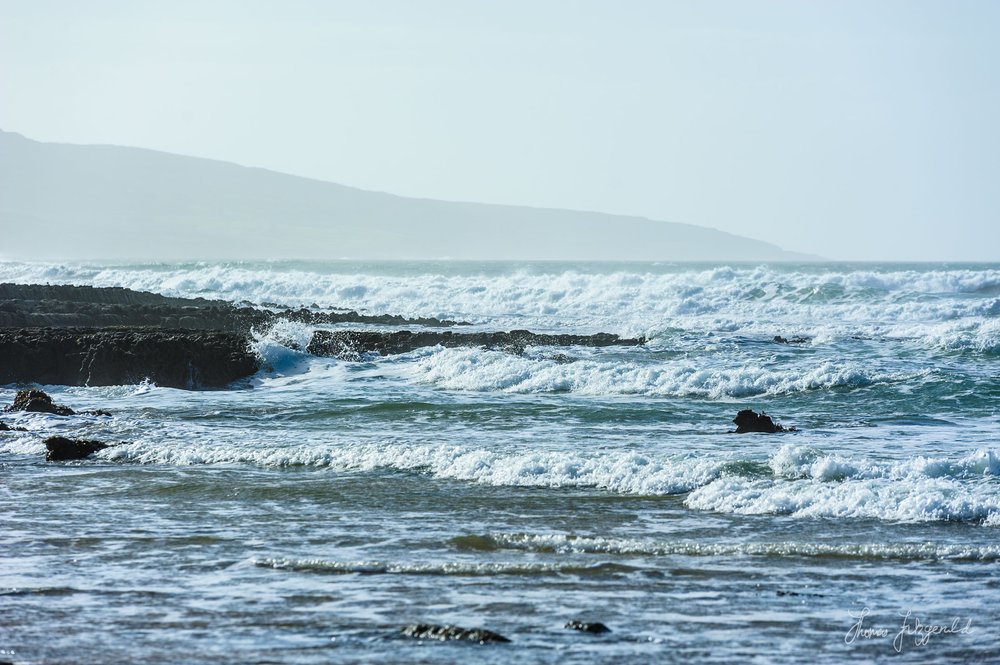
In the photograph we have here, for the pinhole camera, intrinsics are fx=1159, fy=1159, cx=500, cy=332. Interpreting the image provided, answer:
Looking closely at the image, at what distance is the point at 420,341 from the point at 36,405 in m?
11.3

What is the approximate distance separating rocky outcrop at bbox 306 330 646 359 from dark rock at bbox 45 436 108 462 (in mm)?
11169

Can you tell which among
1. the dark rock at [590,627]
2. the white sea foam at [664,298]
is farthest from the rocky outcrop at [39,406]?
the white sea foam at [664,298]

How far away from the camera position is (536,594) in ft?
28.7

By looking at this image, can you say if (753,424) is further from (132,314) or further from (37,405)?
(132,314)

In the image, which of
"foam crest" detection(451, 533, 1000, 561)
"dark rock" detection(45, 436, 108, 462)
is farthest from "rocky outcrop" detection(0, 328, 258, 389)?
"foam crest" detection(451, 533, 1000, 561)

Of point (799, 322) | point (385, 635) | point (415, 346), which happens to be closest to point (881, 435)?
point (385, 635)

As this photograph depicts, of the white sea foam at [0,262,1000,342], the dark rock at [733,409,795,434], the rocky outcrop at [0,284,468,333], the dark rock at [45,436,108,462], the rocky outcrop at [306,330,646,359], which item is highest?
the white sea foam at [0,262,1000,342]

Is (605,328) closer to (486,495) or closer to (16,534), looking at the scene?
(486,495)

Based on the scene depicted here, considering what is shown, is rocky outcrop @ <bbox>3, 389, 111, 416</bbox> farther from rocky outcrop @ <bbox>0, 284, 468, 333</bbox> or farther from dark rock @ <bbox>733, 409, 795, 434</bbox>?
dark rock @ <bbox>733, 409, 795, 434</bbox>

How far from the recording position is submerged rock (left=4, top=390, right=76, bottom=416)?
18.6 m

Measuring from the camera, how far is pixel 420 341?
28.6m

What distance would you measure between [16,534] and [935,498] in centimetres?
886

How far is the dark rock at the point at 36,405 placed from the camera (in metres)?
18.6

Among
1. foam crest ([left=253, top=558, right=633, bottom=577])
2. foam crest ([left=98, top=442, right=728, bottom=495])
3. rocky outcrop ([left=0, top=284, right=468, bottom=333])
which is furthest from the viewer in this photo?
rocky outcrop ([left=0, top=284, right=468, bottom=333])
